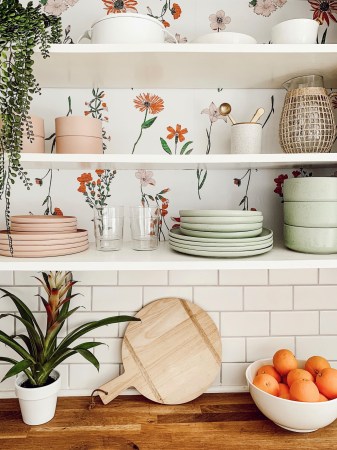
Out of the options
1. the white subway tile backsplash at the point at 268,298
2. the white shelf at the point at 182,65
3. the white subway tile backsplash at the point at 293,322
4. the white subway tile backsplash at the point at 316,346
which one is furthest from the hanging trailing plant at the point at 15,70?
the white subway tile backsplash at the point at 316,346

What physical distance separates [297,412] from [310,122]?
0.81 m

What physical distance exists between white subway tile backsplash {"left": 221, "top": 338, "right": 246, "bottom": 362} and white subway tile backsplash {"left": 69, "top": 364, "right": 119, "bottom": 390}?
38 centimetres

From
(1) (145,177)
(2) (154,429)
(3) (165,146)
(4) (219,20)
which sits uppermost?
(4) (219,20)

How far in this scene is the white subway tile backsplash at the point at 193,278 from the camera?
1342mm

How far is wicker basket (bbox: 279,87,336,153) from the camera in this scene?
1.08m

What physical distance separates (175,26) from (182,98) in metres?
0.24

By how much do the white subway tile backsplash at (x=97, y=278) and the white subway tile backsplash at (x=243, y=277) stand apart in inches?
14.8

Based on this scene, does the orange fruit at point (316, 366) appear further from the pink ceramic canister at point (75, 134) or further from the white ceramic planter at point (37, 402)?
the pink ceramic canister at point (75, 134)

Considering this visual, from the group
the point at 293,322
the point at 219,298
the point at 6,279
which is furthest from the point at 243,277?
the point at 6,279

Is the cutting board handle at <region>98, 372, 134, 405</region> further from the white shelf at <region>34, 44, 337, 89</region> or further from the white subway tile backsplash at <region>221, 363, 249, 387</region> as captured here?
the white shelf at <region>34, 44, 337, 89</region>

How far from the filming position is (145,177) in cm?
132

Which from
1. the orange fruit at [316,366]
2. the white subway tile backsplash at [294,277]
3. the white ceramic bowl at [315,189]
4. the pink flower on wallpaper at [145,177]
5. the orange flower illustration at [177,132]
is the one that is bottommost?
the orange fruit at [316,366]

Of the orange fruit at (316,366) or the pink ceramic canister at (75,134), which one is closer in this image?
the pink ceramic canister at (75,134)

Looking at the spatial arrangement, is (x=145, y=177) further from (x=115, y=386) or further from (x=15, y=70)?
(x=115, y=386)
